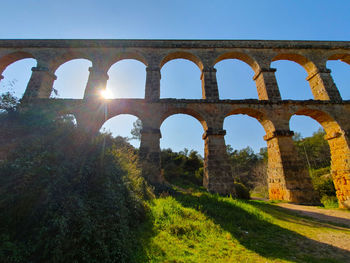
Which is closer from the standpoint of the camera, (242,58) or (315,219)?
(315,219)

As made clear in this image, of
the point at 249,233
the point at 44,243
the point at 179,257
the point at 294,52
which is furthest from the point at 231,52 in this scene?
the point at 44,243

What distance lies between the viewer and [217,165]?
780 centimetres

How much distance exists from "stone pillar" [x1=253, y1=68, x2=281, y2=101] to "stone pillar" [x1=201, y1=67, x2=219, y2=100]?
10.0 feet

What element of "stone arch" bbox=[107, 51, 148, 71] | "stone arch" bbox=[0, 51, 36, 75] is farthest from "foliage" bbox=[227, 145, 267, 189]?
"stone arch" bbox=[0, 51, 36, 75]

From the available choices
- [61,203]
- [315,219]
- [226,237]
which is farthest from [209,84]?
[61,203]

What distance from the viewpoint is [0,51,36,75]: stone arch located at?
10705mm

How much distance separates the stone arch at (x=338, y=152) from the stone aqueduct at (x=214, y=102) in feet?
0.15

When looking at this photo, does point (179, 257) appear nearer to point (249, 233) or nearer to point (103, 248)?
point (103, 248)

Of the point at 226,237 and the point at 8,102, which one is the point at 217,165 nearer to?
the point at 226,237

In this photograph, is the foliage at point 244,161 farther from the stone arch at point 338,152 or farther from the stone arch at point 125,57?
the stone arch at point 125,57

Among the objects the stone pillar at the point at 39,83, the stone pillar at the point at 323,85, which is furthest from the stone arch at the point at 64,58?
the stone pillar at the point at 323,85

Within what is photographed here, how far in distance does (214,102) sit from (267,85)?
3829 millimetres

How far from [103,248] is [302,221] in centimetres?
574

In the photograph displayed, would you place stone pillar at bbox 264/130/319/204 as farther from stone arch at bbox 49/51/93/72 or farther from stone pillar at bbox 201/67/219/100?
stone arch at bbox 49/51/93/72
